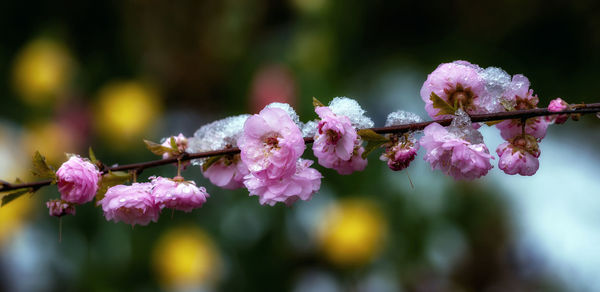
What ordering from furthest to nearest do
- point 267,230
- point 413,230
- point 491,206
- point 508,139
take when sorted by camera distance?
point 491,206 → point 413,230 → point 267,230 → point 508,139

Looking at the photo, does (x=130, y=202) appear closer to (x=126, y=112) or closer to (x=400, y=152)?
(x=400, y=152)

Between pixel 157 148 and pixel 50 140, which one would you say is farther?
pixel 50 140

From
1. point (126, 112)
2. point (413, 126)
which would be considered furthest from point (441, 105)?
point (126, 112)

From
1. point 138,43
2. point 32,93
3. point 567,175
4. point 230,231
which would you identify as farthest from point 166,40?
point 567,175

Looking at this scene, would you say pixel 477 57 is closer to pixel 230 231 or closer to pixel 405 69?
pixel 405 69

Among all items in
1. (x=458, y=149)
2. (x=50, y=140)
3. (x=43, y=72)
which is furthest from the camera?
(x=43, y=72)

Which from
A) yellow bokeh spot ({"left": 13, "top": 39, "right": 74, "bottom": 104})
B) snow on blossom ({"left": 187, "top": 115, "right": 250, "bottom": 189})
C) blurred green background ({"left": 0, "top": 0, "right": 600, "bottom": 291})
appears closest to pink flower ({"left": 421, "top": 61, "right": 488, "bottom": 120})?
snow on blossom ({"left": 187, "top": 115, "right": 250, "bottom": 189})

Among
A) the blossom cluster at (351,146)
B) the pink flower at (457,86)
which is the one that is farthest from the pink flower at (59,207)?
the pink flower at (457,86)

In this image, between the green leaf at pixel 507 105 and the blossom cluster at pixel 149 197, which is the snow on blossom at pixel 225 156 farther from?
the green leaf at pixel 507 105
